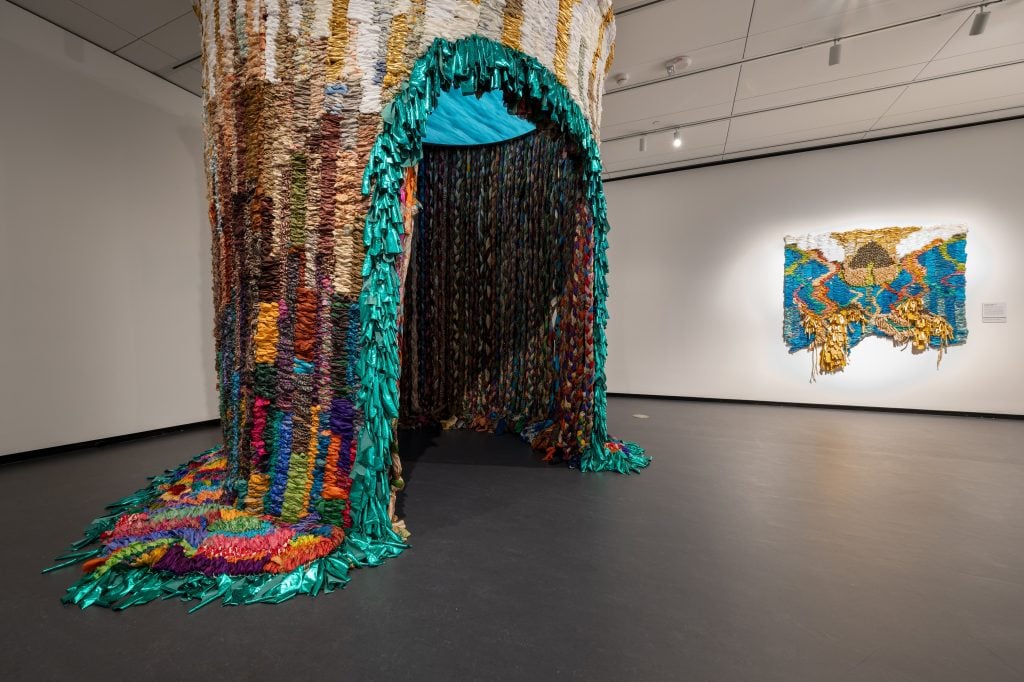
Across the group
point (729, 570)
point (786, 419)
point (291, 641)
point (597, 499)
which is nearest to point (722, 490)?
point (597, 499)

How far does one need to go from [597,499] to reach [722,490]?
570mm

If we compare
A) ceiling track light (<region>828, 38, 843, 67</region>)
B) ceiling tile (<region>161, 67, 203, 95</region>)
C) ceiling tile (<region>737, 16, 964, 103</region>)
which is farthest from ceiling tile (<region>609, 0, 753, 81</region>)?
ceiling tile (<region>161, 67, 203, 95</region>)

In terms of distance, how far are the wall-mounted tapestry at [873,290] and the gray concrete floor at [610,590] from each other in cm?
205

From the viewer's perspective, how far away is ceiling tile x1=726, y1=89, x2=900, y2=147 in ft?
10.8

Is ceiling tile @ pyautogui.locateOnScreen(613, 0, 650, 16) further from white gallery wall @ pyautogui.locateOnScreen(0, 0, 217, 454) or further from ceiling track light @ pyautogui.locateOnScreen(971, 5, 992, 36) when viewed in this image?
white gallery wall @ pyautogui.locateOnScreen(0, 0, 217, 454)

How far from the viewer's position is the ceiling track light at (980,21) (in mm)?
2309

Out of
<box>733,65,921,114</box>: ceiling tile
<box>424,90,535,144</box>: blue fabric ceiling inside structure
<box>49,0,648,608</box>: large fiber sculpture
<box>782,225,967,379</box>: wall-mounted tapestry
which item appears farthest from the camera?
<box>782,225,967,379</box>: wall-mounted tapestry

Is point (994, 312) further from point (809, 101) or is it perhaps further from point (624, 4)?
point (624, 4)

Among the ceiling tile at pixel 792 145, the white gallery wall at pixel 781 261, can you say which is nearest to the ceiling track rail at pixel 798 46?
the ceiling tile at pixel 792 145

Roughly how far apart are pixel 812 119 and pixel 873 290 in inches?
→ 63.1

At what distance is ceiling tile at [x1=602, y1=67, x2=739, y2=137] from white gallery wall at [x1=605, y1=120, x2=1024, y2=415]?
3.92 feet

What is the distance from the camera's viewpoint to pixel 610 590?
1.17 metres

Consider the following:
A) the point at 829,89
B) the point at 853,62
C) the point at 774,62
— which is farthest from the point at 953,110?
the point at 774,62

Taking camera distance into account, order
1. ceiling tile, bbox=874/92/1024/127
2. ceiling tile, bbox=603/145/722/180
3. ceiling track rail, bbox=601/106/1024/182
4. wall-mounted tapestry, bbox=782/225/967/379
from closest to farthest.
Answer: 1. ceiling tile, bbox=874/92/1024/127
2. ceiling track rail, bbox=601/106/1024/182
3. wall-mounted tapestry, bbox=782/225/967/379
4. ceiling tile, bbox=603/145/722/180
